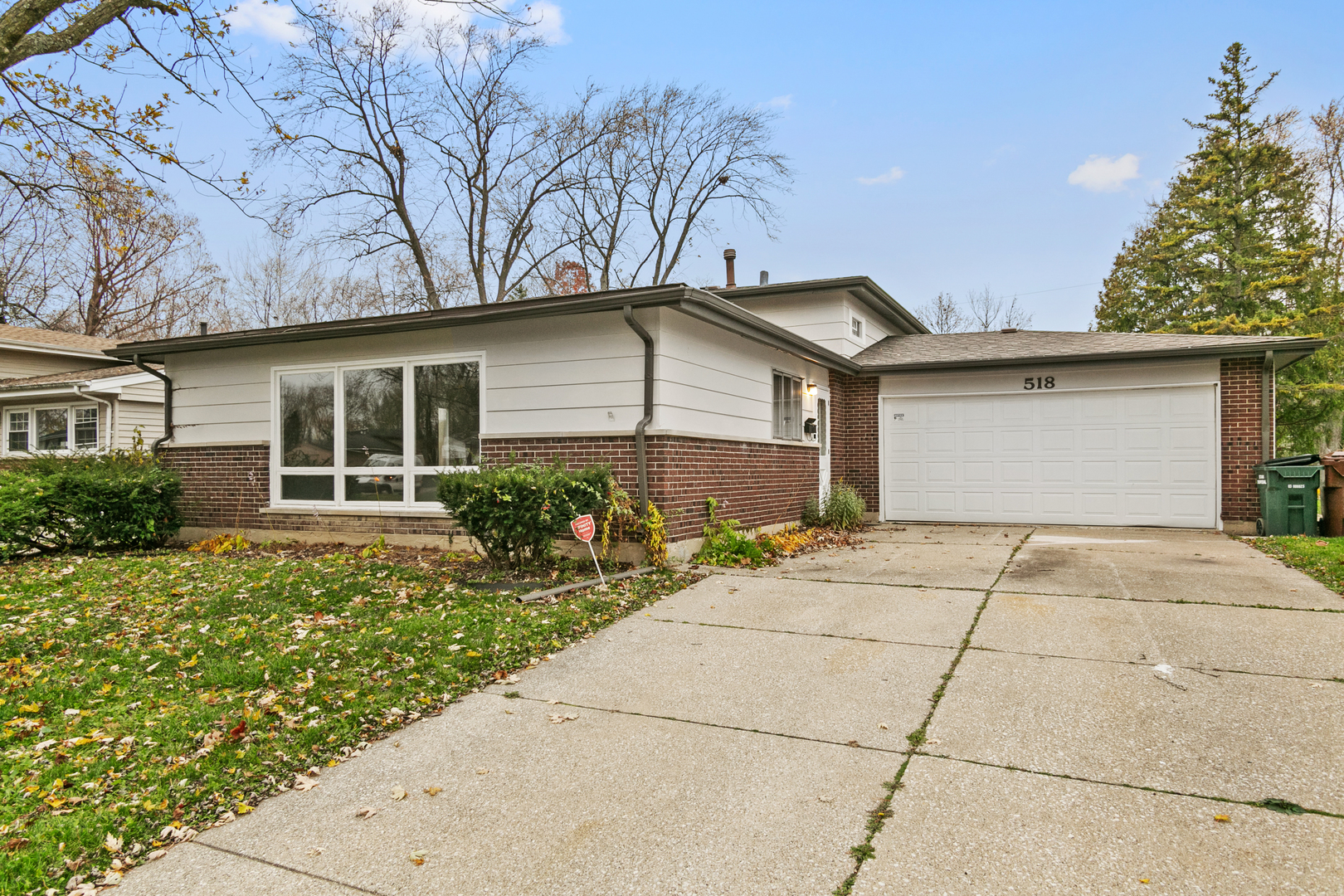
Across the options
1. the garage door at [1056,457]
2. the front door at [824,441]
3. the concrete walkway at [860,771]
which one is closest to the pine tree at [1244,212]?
the garage door at [1056,457]

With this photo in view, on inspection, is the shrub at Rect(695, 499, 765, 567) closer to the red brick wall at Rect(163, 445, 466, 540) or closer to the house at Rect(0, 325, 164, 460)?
the red brick wall at Rect(163, 445, 466, 540)

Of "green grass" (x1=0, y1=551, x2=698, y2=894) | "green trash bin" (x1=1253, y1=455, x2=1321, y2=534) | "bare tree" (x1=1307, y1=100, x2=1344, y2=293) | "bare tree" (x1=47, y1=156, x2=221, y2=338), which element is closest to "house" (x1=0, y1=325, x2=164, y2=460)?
"bare tree" (x1=47, y1=156, x2=221, y2=338)

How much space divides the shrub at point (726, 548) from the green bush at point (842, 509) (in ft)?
10.6

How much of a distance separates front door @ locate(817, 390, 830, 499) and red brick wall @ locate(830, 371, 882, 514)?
390mm

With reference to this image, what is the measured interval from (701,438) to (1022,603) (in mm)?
3530

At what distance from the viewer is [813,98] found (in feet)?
55.4

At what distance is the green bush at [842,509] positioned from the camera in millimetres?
11102

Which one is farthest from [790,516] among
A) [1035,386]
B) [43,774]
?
[43,774]

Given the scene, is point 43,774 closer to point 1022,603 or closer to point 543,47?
point 1022,603

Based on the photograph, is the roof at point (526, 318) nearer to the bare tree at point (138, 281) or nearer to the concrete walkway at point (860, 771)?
the concrete walkway at point (860, 771)

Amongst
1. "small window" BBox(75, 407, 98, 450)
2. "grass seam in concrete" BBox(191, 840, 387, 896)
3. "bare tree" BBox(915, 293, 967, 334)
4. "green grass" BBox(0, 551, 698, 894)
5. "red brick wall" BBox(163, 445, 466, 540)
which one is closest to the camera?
"grass seam in concrete" BBox(191, 840, 387, 896)

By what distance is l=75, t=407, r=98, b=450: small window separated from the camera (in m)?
16.7

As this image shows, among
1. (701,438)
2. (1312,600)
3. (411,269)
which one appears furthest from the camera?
(411,269)

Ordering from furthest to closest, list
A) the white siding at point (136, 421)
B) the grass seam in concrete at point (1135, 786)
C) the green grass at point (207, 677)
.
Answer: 1. the white siding at point (136, 421)
2. the green grass at point (207, 677)
3. the grass seam in concrete at point (1135, 786)
